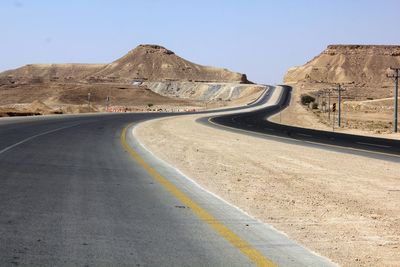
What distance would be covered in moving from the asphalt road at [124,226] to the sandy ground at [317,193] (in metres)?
0.46

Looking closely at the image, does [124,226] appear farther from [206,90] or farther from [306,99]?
[206,90]

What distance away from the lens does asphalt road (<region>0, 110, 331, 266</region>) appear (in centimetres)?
628

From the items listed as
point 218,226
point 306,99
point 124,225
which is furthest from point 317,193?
point 306,99

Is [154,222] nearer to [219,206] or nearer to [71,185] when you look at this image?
[219,206]

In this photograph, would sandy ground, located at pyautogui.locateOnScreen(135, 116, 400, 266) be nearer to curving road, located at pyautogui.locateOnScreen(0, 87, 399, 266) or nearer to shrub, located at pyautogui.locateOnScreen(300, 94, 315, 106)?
curving road, located at pyautogui.locateOnScreen(0, 87, 399, 266)

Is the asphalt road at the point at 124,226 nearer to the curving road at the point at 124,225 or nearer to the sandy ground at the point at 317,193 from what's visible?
the curving road at the point at 124,225

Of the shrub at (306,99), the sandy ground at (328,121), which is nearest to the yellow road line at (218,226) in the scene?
the sandy ground at (328,121)

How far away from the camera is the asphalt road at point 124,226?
20.6 feet

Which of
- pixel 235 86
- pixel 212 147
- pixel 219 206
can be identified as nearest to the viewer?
pixel 219 206

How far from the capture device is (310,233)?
Result: 785cm

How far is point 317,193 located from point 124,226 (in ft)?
16.5

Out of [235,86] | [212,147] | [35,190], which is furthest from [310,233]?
[235,86]

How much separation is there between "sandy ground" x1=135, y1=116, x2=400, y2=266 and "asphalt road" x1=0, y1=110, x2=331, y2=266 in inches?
17.9

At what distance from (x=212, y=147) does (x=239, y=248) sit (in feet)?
57.5
